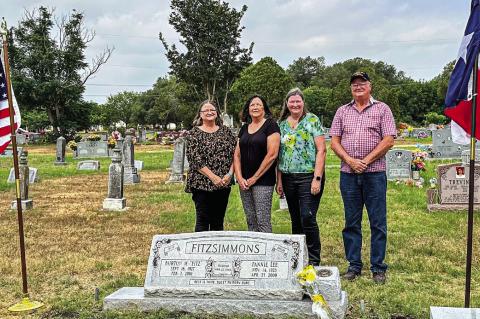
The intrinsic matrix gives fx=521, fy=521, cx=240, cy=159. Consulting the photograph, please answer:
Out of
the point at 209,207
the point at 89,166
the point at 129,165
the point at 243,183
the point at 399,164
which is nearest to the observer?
the point at 243,183

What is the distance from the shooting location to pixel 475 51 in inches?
160

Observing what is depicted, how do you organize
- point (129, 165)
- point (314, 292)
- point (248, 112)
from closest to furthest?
point (314, 292)
point (248, 112)
point (129, 165)

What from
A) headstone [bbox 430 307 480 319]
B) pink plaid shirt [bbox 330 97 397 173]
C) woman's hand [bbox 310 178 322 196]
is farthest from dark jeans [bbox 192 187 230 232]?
headstone [bbox 430 307 480 319]

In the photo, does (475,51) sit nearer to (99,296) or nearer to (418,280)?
(418,280)

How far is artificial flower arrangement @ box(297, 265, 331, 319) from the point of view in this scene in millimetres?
3735

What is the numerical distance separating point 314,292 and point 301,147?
164 cm

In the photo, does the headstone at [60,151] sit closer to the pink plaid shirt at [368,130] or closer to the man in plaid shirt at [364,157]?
the man in plaid shirt at [364,157]

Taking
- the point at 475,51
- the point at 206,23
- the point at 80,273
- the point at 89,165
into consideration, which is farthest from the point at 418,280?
the point at 206,23

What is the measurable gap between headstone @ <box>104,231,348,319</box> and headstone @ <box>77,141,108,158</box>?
2312cm

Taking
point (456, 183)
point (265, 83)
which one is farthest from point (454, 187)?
point (265, 83)

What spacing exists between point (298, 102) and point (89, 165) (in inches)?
617

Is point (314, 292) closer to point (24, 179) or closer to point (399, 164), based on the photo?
point (24, 179)

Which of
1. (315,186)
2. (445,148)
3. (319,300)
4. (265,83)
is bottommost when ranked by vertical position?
(319,300)

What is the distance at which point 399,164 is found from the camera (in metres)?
13.8
